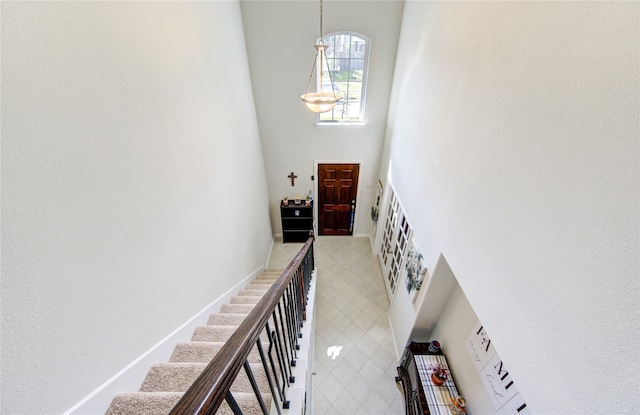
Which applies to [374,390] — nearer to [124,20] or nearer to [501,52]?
[501,52]

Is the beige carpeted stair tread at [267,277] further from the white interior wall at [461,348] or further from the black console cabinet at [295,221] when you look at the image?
the white interior wall at [461,348]

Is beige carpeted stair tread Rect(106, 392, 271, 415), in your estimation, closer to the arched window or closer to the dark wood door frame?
the arched window

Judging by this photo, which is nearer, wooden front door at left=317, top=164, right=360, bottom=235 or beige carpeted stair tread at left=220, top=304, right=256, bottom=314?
beige carpeted stair tread at left=220, top=304, right=256, bottom=314

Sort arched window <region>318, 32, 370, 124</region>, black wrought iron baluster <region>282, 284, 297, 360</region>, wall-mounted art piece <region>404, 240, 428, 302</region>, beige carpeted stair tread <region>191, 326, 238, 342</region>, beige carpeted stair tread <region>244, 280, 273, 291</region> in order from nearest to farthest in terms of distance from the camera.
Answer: black wrought iron baluster <region>282, 284, 297, 360</region> → beige carpeted stair tread <region>191, 326, 238, 342</region> → wall-mounted art piece <region>404, 240, 428, 302</region> → beige carpeted stair tread <region>244, 280, 273, 291</region> → arched window <region>318, 32, 370, 124</region>

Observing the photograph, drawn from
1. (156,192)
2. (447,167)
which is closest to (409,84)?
(447,167)

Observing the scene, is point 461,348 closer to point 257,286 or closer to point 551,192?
point 551,192

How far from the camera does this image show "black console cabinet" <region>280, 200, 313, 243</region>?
5.54 m

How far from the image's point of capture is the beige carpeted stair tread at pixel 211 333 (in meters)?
2.08

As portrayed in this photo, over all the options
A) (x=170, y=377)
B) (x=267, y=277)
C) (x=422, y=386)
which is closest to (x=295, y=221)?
(x=267, y=277)

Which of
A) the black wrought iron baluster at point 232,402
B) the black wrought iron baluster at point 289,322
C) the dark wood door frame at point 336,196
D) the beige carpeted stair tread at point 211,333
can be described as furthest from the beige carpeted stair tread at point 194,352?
the dark wood door frame at point 336,196

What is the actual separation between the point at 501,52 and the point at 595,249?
1315 millimetres

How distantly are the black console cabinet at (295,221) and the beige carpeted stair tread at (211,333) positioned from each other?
3502 mm

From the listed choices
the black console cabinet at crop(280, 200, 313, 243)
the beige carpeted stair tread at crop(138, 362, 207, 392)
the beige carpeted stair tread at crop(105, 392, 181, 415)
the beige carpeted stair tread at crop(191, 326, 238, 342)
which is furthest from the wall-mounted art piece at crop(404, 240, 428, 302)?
the black console cabinet at crop(280, 200, 313, 243)

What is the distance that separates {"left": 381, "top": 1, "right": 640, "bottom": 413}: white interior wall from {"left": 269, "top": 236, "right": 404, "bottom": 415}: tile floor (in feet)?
7.15
